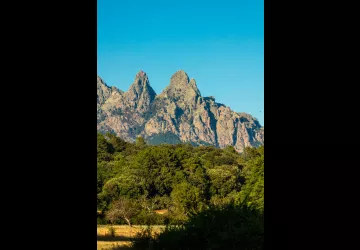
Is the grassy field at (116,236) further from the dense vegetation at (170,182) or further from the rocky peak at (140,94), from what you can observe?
the rocky peak at (140,94)

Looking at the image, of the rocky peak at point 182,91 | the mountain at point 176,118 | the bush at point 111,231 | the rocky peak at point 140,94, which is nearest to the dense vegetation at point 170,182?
the bush at point 111,231

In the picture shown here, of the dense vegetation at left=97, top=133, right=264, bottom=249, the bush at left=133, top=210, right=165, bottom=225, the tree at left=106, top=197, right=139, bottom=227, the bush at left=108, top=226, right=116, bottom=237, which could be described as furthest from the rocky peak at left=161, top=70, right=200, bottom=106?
the bush at left=108, top=226, right=116, bottom=237

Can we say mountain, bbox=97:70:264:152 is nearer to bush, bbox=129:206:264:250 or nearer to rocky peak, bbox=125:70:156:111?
rocky peak, bbox=125:70:156:111

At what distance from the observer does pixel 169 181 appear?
1828 centimetres

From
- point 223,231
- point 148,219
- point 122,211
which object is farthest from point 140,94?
point 223,231

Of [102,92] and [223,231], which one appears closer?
[223,231]

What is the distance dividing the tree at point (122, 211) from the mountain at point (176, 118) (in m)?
38.6

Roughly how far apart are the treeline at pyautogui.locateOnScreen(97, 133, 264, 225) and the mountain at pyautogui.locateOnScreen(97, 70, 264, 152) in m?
36.1

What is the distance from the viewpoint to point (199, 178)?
692 inches

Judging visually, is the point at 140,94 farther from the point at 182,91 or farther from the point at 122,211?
the point at 122,211

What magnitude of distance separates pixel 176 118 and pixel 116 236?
4804 centimetres

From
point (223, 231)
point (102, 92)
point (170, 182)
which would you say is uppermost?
point (102, 92)
